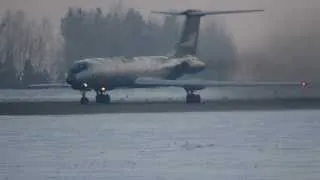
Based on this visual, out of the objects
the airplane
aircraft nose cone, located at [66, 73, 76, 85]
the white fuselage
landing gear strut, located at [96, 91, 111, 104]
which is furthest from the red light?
aircraft nose cone, located at [66, 73, 76, 85]

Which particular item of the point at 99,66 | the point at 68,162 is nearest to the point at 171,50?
the point at 99,66

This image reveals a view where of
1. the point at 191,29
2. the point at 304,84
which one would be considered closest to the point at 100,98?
the point at 191,29

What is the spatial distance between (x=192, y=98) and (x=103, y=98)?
33 cm

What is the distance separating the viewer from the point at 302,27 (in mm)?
2180

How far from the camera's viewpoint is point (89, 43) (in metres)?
2.17

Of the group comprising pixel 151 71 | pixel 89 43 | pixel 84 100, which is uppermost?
pixel 89 43

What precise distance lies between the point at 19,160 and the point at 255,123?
32.7 inches

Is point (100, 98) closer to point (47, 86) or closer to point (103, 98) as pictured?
point (103, 98)

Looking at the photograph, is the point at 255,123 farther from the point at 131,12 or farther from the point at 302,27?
the point at 131,12

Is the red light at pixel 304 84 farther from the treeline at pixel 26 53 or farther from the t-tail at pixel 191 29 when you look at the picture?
the treeline at pixel 26 53

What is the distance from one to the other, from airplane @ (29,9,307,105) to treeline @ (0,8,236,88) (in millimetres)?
26

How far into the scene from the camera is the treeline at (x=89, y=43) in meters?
2.14

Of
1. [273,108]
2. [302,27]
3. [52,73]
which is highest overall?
[302,27]

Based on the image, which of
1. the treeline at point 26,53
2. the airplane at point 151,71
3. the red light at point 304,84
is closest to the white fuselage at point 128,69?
the airplane at point 151,71
